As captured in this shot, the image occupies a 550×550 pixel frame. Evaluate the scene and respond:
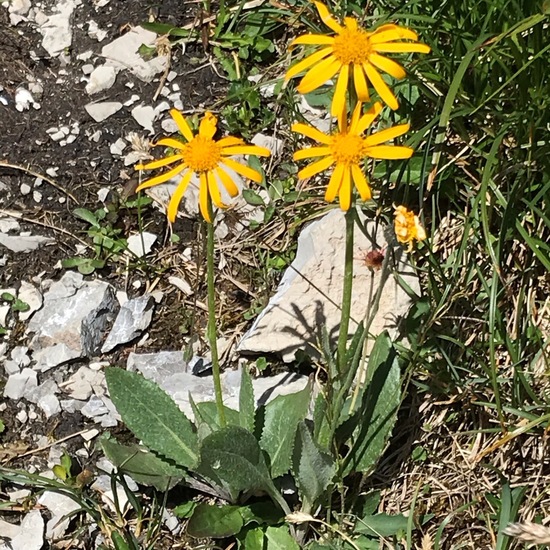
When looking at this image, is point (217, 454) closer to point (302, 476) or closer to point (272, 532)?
point (302, 476)

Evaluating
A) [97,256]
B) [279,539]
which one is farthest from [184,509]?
[97,256]

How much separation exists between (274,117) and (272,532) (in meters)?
1.76

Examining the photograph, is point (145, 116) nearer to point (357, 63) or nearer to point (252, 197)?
point (252, 197)

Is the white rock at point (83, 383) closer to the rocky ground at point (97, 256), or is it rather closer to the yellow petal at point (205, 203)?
the rocky ground at point (97, 256)

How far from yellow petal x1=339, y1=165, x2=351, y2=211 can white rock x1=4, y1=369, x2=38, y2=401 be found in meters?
1.71

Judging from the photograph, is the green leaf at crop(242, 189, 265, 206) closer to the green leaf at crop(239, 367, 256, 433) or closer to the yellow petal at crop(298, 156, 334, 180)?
the green leaf at crop(239, 367, 256, 433)

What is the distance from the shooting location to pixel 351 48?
199 centimetres

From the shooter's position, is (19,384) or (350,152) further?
(19,384)

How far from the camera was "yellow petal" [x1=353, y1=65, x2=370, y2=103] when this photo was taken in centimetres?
195

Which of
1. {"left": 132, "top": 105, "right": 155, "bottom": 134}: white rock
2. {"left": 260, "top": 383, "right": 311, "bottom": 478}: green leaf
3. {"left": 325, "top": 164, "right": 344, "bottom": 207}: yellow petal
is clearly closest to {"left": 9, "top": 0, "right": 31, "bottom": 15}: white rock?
{"left": 132, "top": 105, "right": 155, "bottom": 134}: white rock

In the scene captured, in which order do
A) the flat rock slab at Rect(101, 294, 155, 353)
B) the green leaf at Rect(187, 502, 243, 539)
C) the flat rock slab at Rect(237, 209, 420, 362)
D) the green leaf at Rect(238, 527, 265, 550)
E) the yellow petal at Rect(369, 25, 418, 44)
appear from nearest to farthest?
the yellow petal at Rect(369, 25, 418, 44), the green leaf at Rect(187, 502, 243, 539), the green leaf at Rect(238, 527, 265, 550), the flat rock slab at Rect(237, 209, 420, 362), the flat rock slab at Rect(101, 294, 155, 353)

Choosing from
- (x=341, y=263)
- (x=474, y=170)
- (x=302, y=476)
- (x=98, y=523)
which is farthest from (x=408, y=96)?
(x=98, y=523)

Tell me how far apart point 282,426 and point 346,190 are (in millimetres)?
1000

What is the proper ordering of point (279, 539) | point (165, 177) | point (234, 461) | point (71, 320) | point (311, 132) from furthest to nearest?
point (71, 320)
point (279, 539)
point (234, 461)
point (165, 177)
point (311, 132)
